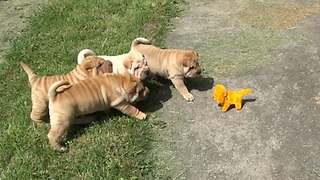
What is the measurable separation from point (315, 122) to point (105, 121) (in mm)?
2127

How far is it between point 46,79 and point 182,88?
1464 millimetres

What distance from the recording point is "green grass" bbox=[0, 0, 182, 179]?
4.74 m

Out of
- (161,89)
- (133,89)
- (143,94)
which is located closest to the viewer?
(133,89)

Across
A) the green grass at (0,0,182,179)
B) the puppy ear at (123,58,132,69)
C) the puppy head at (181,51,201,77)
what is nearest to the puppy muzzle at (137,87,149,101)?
the green grass at (0,0,182,179)

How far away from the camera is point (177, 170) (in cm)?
462

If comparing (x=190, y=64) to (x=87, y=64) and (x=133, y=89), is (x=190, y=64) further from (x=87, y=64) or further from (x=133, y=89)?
(x=87, y=64)

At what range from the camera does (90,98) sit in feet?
16.1

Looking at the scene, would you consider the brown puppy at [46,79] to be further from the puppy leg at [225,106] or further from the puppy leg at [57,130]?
the puppy leg at [225,106]

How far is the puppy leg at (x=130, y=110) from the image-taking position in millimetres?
5090

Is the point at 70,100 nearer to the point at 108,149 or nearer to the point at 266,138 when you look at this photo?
the point at 108,149

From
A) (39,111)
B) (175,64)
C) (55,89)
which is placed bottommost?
(39,111)

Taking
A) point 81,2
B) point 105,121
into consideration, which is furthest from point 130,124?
point 81,2

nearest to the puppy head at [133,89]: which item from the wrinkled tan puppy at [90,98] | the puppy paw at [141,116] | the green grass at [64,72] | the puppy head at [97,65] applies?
the wrinkled tan puppy at [90,98]

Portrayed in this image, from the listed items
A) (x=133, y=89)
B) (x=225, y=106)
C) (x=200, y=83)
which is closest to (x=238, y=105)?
(x=225, y=106)
